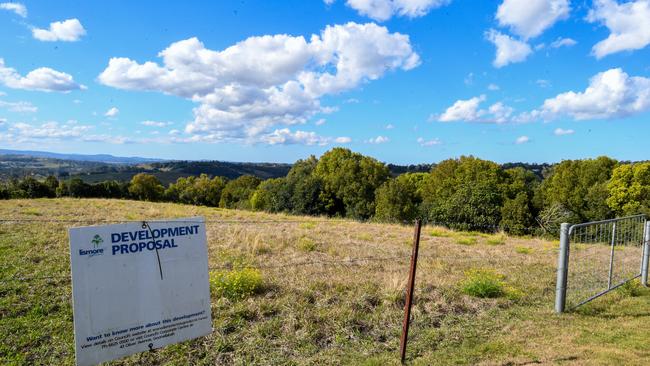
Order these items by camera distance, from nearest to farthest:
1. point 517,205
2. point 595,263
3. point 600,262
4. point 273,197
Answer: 1. point 595,263
2. point 600,262
3. point 517,205
4. point 273,197

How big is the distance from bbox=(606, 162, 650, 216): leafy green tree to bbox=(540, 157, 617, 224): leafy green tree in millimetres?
1203

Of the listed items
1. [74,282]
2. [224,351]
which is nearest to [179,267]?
[74,282]

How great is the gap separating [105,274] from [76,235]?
0.47m

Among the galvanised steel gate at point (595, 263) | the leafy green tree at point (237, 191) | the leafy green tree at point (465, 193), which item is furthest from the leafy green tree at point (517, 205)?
the leafy green tree at point (237, 191)

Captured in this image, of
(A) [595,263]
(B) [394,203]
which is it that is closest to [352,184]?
(B) [394,203]

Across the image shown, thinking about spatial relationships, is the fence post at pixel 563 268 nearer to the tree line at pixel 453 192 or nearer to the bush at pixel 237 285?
the bush at pixel 237 285

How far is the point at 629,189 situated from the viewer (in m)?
43.1

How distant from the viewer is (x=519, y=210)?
152ft

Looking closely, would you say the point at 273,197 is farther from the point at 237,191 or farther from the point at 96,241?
the point at 96,241

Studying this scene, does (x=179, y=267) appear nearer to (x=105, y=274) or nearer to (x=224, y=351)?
(x=105, y=274)

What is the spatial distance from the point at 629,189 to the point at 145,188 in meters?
77.9

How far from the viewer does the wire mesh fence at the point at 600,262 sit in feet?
25.2

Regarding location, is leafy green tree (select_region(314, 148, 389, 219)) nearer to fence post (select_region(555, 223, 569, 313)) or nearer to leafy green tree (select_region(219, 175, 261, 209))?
leafy green tree (select_region(219, 175, 261, 209))

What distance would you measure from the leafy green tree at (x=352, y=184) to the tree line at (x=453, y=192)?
15cm
